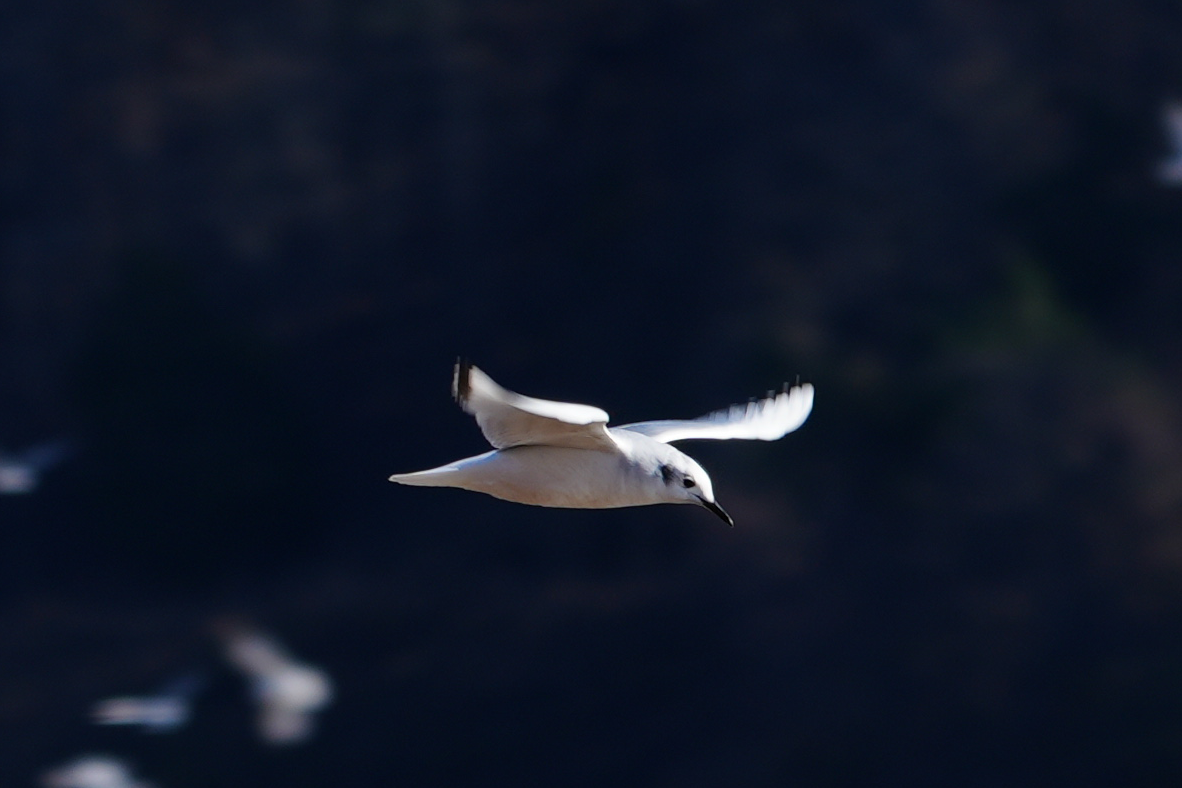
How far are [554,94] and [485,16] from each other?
1145mm

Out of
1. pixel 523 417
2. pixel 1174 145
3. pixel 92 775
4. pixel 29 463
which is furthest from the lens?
pixel 1174 145

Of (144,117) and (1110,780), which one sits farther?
(144,117)

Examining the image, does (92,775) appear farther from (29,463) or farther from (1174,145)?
(1174,145)

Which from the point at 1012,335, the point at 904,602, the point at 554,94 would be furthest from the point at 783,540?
the point at 554,94

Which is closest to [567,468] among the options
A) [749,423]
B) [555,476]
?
[555,476]

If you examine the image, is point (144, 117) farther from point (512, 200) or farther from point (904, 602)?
point (904, 602)

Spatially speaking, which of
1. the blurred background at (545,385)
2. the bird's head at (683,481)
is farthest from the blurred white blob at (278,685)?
the bird's head at (683,481)

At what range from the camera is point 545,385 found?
78.4 feet

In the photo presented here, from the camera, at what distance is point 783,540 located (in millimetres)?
23859

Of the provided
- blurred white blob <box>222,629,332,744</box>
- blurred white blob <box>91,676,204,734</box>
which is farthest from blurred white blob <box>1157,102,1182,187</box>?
blurred white blob <box>91,676,204,734</box>

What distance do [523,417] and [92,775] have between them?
14.8 metres

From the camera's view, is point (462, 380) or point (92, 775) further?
point (92, 775)

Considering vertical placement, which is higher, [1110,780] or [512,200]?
[512,200]

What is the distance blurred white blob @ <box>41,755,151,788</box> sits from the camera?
20.5 meters
